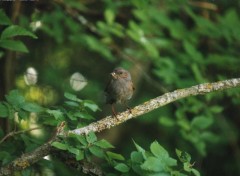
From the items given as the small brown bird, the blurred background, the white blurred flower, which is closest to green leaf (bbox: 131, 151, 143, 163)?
the small brown bird

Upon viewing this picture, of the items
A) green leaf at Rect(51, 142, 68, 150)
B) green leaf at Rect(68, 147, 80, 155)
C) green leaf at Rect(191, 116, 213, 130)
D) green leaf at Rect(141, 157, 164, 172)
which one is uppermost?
green leaf at Rect(141, 157, 164, 172)

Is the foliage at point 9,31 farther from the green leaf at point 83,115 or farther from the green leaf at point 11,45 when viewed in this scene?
the green leaf at point 83,115

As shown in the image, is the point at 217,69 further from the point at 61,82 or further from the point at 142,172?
the point at 142,172

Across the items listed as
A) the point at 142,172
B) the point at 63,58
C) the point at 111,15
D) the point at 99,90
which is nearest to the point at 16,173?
the point at 142,172

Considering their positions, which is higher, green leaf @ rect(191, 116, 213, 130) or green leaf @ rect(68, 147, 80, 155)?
green leaf @ rect(68, 147, 80, 155)

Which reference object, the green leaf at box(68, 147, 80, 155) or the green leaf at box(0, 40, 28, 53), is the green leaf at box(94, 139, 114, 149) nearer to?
the green leaf at box(68, 147, 80, 155)

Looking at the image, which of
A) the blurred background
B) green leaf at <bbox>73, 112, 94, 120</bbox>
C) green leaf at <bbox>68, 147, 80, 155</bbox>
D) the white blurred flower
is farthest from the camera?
the white blurred flower
